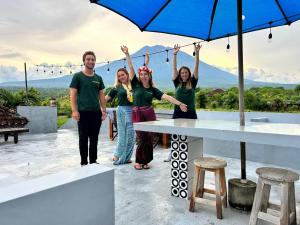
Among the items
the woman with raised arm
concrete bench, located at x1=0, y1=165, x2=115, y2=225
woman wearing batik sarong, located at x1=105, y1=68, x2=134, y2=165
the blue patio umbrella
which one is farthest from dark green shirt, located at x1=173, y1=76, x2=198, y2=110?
concrete bench, located at x1=0, y1=165, x2=115, y2=225

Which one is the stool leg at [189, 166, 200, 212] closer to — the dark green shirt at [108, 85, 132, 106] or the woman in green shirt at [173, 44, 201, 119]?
the woman in green shirt at [173, 44, 201, 119]

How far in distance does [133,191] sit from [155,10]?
78.7 inches

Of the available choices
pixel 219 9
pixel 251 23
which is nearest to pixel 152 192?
pixel 219 9

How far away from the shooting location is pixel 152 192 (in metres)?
2.75

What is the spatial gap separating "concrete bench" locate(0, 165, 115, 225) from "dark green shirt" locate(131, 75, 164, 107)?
6.28 ft

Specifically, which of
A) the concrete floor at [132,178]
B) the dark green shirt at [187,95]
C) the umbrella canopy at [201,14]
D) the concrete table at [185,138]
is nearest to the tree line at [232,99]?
the concrete floor at [132,178]

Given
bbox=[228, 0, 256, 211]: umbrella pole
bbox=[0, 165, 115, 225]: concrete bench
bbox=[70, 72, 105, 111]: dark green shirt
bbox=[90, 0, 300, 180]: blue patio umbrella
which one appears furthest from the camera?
bbox=[70, 72, 105, 111]: dark green shirt

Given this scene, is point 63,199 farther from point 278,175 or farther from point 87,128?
point 87,128

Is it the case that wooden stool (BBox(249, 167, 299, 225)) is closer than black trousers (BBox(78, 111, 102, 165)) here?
Yes

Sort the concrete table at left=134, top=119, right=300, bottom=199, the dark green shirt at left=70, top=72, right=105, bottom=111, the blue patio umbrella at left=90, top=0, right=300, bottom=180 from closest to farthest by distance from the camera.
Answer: the concrete table at left=134, top=119, right=300, bottom=199 → the blue patio umbrella at left=90, top=0, right=300, bottom=180 → the dark green shirt at left=70, top=72, right=105, bottom=111

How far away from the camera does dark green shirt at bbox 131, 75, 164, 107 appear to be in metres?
3.55

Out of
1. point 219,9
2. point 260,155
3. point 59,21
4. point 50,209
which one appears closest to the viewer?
point 50,209

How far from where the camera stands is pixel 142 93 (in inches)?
140

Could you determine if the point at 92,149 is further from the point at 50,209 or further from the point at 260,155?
the point at 260,155
